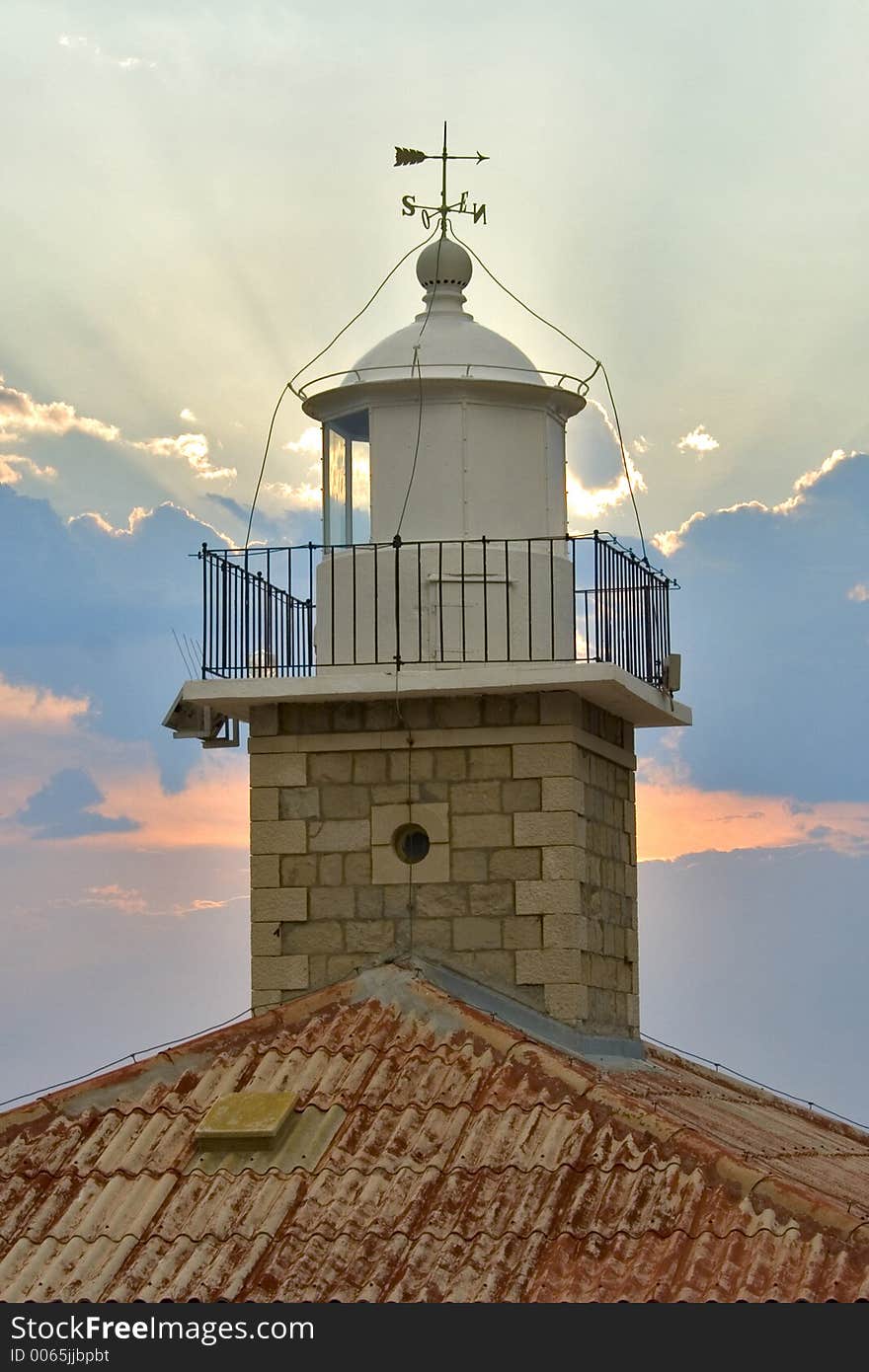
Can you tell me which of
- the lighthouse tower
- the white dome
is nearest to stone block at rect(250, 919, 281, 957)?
the lighthouse tower

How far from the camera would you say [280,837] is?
15.6 m

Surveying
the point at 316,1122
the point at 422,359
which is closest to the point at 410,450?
the point at 422,359

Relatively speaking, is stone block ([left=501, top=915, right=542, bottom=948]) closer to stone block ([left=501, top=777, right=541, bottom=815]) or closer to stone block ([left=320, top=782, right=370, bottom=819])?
stone block ([left=501, top=777, right=541, bottom=815])

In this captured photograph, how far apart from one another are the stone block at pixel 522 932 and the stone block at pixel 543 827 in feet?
1.58

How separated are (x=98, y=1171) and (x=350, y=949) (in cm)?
255

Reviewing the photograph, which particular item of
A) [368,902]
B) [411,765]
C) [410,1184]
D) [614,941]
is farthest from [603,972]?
[410,1184]

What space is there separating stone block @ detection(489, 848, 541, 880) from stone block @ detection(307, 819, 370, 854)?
88cm

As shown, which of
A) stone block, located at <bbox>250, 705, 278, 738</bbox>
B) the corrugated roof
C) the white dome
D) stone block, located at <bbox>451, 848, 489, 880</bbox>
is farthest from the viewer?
the white dome

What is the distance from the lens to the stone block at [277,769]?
15.6 meters

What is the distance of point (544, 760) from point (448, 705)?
739mm

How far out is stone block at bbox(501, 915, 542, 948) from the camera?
15133 mm

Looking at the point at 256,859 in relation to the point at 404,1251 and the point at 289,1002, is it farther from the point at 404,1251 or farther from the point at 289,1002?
the point at 404,1251

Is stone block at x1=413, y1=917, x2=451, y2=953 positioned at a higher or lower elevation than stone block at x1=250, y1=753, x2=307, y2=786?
lower

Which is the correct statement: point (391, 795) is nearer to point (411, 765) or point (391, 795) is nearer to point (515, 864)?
point (411, 765)
